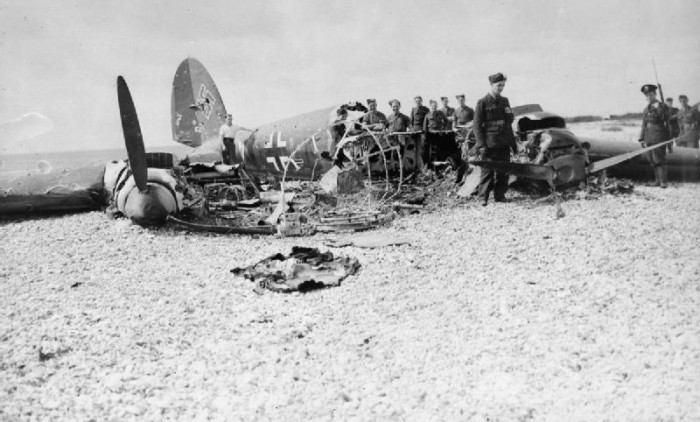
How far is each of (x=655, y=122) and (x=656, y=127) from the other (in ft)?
0.34

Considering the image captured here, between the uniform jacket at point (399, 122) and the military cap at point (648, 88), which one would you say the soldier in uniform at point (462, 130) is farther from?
the military cap at point (648, 88)

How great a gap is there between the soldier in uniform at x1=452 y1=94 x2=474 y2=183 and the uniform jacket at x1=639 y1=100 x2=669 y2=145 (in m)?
3.54

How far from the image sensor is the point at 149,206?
7.98 metres

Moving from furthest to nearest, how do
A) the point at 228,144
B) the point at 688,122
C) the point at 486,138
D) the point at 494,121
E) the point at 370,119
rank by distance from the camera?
1. the point at 228,144
2. the point at 688,122
3. the point at 370,119
4. the point at 486,138
5. the point at 494,121

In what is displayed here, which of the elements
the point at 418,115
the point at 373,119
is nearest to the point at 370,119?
the point at 373,119

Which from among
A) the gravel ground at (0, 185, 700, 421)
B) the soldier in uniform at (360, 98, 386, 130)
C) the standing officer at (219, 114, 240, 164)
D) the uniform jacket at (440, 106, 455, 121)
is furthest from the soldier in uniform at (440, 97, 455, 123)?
the gravel ground at (0, 185, 700, 421)

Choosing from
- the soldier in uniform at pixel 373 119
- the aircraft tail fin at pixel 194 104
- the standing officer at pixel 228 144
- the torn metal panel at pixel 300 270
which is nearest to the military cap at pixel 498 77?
the soldier in uniform at pixel 373 119

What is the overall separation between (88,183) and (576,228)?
32.0 ft

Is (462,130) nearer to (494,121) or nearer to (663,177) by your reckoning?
(494,121)

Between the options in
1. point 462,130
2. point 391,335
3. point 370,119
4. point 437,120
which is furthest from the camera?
point 437,120

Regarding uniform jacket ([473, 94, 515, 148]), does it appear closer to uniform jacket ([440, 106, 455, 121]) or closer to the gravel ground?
the gravel ground

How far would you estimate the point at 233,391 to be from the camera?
2965 millimetres

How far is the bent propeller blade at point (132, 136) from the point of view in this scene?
26.0 ft

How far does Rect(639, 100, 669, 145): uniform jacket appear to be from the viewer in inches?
355
